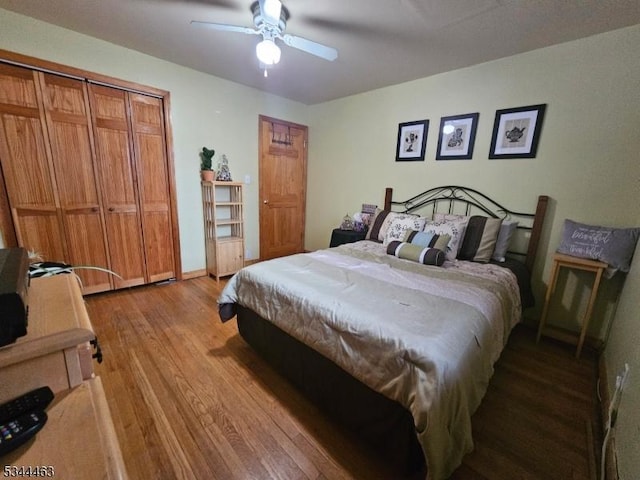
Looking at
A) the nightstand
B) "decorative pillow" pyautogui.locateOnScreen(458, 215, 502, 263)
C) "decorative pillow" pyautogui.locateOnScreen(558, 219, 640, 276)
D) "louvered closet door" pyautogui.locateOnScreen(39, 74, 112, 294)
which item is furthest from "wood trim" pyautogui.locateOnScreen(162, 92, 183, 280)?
"decorative pillow" pyautogui.locateOnScreen(558, 219, 640, 276)

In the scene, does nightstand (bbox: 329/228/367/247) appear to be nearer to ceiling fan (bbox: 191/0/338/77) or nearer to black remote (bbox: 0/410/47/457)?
ceiling fan (bbox: 191/0/338/77)

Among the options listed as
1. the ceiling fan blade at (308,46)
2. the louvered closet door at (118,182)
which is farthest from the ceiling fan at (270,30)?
the louvered closet door at (118,182)

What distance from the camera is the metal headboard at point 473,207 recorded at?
91.0 inches

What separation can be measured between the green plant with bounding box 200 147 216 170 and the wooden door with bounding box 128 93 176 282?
0.39 meters

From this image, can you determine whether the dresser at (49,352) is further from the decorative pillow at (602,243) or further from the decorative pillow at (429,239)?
the decorative pillow at (602,243)

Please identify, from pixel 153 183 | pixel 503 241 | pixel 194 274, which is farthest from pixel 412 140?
pixel 194 274

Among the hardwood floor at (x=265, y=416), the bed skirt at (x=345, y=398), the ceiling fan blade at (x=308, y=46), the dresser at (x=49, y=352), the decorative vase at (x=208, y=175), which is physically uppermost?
the ceiling fan blade at (x=308, y=46)

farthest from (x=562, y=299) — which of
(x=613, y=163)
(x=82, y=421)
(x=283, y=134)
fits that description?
(x=283, y=134)

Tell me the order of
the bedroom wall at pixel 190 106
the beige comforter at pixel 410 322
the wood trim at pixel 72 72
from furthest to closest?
the bedroom wall at pixel 190 106 → the wood trim at pixel 72 72 → the beige comforter at pixel 410 322

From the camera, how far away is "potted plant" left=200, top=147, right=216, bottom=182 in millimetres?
3066

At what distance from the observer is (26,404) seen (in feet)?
1.73

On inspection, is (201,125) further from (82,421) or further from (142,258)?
(82,421)

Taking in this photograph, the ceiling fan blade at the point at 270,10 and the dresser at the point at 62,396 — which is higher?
the ceiling fan blade at the point at 270,10

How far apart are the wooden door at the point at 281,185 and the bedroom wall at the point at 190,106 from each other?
0.44ft
